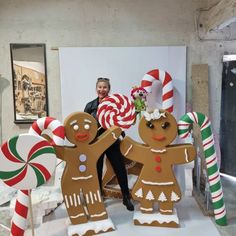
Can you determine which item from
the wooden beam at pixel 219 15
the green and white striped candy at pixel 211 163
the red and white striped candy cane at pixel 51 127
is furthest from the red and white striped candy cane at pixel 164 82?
the red and white striped candy cane at pixel 51 127

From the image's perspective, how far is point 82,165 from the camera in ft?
7.86

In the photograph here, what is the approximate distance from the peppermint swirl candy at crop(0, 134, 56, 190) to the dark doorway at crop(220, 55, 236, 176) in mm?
2495

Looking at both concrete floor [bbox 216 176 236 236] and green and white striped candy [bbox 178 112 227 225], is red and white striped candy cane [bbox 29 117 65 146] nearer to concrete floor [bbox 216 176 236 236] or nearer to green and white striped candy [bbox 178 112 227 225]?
green and white striped candy [bbox 178 112 227 225]

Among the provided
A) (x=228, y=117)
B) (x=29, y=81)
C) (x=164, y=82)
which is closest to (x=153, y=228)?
(x=164, y=82)

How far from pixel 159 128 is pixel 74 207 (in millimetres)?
1012

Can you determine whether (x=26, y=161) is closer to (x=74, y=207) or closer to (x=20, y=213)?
(x=20, y=213)

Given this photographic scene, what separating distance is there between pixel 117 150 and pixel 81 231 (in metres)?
0.86

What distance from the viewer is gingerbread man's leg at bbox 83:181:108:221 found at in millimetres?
2436

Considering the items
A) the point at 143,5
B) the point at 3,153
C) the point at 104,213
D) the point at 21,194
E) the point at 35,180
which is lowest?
the point at 104,213

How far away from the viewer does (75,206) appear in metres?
2.41

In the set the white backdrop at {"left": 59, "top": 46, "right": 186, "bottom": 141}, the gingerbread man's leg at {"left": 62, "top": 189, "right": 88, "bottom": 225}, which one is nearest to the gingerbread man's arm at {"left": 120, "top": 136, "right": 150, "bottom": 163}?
the gingerbread man's leg at {"left": 62, "top": 189, "right": 88, "bottom": 225}

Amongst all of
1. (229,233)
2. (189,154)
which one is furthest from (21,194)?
(229,233)

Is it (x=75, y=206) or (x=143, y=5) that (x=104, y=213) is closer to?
(x=75, y=206)

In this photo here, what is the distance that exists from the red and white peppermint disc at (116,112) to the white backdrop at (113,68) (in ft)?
3.72
